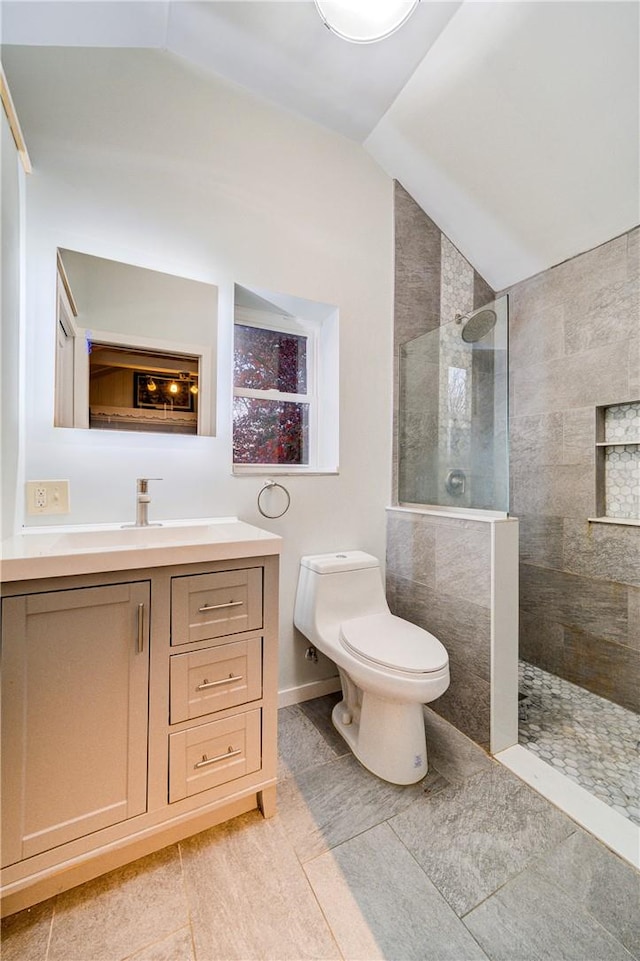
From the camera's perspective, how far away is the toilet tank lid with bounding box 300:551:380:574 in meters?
1.75

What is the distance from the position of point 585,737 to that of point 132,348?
8.05ft

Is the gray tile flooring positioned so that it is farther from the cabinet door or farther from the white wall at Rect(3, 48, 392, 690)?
the cabinet door

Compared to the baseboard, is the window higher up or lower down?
higher up

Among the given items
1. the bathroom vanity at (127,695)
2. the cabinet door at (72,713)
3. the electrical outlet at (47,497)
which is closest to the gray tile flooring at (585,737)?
the bathroom vanity at (127,695)

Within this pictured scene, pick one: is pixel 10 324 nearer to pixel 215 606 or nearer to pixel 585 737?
pixel 215 606

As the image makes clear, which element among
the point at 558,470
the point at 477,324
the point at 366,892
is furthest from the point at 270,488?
the point at 558,470

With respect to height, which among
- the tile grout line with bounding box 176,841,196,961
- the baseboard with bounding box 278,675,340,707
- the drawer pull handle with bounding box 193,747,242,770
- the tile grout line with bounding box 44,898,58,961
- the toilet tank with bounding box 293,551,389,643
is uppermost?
the toilet tank with bounding box 293,551,389,643

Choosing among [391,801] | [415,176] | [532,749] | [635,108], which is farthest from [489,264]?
[391,801]

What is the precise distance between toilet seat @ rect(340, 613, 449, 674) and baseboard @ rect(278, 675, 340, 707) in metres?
0.46

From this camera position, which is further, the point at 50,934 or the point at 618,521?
the point at 618,521

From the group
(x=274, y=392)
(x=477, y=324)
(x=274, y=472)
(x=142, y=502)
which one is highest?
(x=477, y=324)

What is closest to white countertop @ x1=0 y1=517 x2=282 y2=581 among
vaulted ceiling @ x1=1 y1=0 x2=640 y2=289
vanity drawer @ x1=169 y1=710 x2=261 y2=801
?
vanity drawer @ x1=169 y1=710 x2=261 y2=801

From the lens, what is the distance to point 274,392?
1947mm

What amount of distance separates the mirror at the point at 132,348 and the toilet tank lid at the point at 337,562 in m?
0.74
